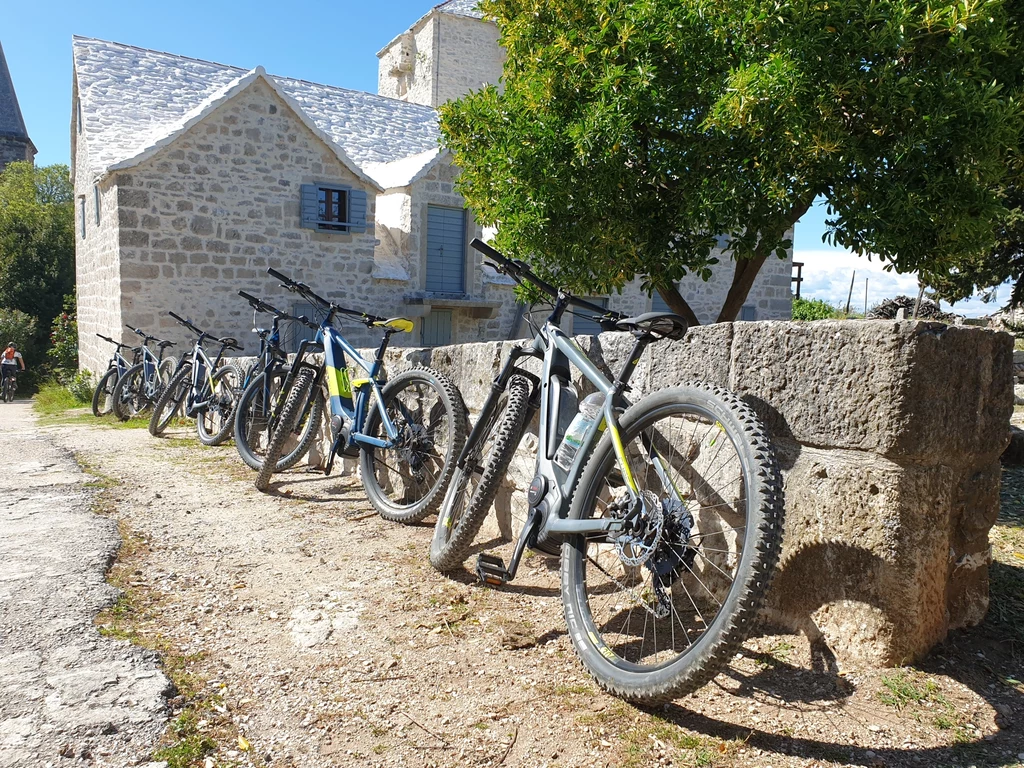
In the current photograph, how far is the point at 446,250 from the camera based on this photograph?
53.8 feet

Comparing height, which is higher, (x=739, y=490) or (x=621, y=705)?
(x=739, y=490)

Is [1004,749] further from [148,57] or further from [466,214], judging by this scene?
[148,57]

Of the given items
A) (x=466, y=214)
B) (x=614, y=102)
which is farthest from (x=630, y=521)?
(x=466, y=214)

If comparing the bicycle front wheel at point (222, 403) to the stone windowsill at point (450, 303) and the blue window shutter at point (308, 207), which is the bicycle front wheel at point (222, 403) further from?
the stone windowsill at point (450, 303)

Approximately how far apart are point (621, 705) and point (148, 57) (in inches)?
659

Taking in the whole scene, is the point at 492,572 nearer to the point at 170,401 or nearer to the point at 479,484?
the point at 479,484

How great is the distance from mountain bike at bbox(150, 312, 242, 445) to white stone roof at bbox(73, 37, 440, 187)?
5.27 m

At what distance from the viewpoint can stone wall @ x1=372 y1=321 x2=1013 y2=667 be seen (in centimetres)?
226

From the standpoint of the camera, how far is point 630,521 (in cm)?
239

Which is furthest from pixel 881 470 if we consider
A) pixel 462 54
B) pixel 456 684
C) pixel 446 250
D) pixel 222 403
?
pixel 462 54

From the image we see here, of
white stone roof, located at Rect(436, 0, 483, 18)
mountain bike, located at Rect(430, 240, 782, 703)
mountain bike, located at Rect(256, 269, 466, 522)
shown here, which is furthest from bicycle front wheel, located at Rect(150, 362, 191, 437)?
white stone roof, located at Rect(436, 0, 483, 18)

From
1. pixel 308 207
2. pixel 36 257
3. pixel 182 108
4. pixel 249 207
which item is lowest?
pixel 36 257

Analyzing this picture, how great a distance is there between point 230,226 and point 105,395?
3604 mm

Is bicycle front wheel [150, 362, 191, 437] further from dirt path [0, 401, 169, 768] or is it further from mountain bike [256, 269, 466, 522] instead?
dirt path [0, 401, 169, 768]
